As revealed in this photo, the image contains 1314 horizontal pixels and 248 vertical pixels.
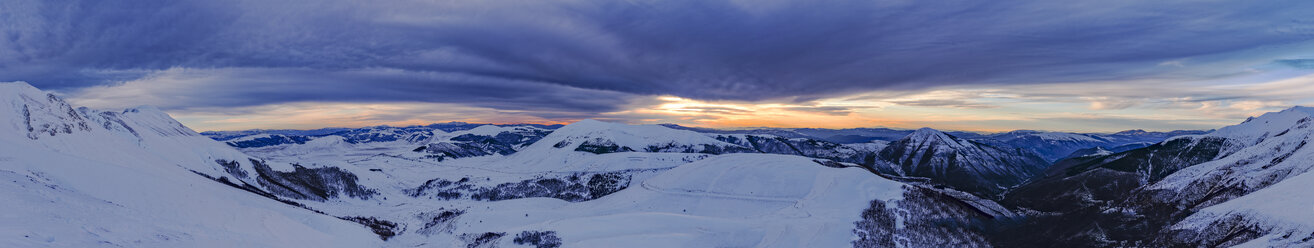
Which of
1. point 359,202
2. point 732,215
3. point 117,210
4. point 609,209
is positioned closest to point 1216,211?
point 732,215

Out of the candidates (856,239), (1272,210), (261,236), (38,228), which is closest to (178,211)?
(261,236)

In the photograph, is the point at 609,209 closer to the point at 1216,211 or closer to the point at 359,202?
the point at 1216,211

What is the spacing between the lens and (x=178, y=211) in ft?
148

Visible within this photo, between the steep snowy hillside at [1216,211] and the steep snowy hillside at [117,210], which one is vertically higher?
the steep snowy hillside at [117,210]

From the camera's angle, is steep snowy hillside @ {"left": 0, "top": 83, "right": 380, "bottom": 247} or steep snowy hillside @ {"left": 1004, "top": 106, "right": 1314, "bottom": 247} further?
steep snowy hillside @ {"left": 1004, "top": 106, "right": 1314, "bottom": 247}

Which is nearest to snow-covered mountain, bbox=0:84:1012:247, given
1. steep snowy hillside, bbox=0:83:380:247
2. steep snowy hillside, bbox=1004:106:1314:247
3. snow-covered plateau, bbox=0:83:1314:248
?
steep snowy hillside, bbox=0:83:380:247

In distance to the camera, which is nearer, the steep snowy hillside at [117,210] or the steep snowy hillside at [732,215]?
the steep snowy hillside at [117,210]

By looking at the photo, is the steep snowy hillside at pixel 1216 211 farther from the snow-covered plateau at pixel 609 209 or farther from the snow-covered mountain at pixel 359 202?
the snow-covered mountain at pixel 359 202

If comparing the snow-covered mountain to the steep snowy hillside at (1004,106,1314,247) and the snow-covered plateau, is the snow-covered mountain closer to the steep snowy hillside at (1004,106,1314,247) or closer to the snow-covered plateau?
the snow-covered plateau

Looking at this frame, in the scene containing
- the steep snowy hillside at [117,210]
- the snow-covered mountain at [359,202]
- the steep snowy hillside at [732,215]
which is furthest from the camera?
the steep snowy hillside at [732,215]

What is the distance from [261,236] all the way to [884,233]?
257 ft

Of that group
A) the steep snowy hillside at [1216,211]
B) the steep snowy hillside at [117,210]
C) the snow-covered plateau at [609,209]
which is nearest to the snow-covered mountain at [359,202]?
the steep snowy hillside at [117,210]

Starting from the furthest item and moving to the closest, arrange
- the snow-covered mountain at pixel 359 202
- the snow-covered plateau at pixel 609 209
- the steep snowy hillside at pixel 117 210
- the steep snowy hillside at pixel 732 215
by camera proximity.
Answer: the steep snowy hillside at pixel 732 215, the snow-covered plateau at pixel 609 209, the snow-covered mountain at pixel 359 202, the steep snowy hillside at pixel 117 210

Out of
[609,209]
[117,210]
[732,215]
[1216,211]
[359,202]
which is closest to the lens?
[117,210]
